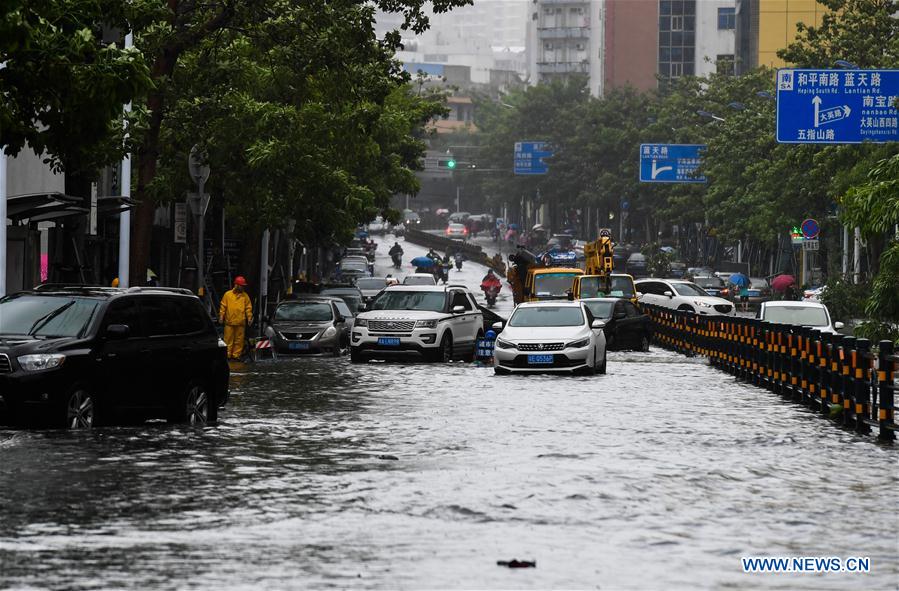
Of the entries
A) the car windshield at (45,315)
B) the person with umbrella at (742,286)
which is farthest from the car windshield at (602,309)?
the person with umbrella at (742,286)

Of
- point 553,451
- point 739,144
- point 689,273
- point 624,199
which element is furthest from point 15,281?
point 624,199

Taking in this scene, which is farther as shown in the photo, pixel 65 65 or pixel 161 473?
pixel 65 65

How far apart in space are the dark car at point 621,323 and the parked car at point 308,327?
7449 millimetres

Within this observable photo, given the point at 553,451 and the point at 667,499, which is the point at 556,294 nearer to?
the point at 553,451

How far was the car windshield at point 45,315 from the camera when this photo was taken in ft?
60.0

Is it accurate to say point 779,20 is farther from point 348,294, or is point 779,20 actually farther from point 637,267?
point 348,294

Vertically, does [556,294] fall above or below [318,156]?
below

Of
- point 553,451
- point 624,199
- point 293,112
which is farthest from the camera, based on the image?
point 624,199

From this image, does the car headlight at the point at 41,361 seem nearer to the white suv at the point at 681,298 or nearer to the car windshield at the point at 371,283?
the white suv at the point at 681,298

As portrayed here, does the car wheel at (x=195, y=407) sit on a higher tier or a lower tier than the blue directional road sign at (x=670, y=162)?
lower

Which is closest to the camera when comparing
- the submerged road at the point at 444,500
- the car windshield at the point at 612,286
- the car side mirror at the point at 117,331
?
the submerged road at the point at 444,500

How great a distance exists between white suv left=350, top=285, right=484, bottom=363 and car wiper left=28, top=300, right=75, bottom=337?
16853 mm

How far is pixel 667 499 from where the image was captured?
43.5 ft

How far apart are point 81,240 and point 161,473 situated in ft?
45.5
